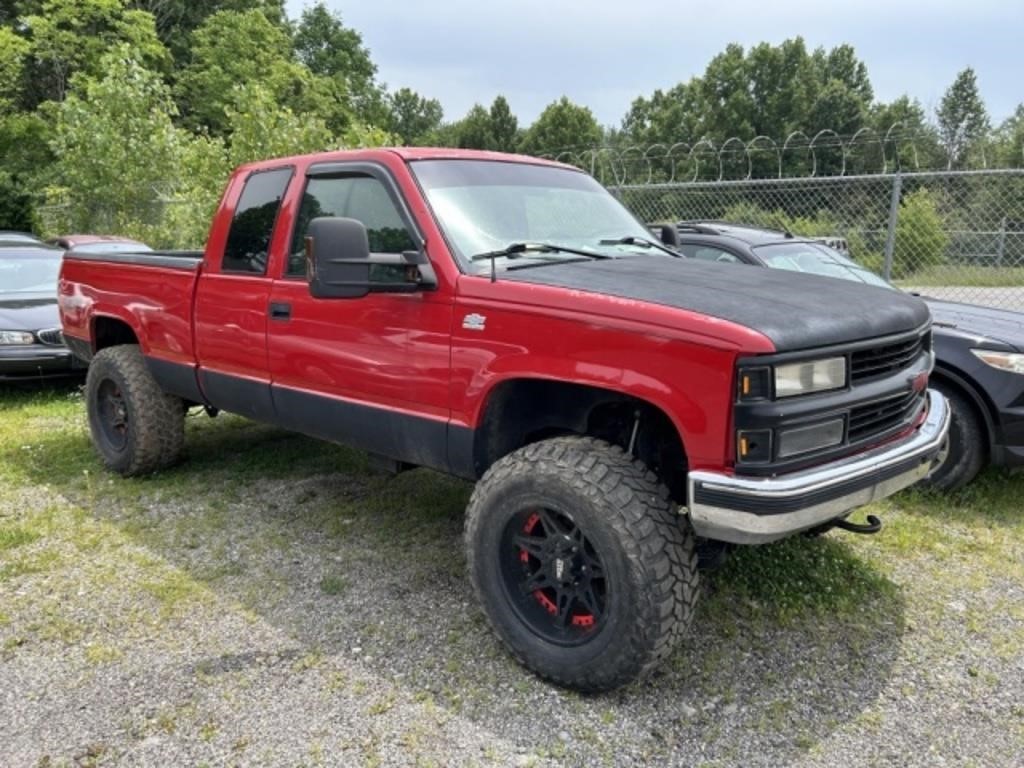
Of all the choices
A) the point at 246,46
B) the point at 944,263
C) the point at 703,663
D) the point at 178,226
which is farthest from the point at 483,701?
the point at 246,46

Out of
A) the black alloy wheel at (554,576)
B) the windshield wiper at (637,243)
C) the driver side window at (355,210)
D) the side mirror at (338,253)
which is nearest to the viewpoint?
the black alloy wheel at (554,576)

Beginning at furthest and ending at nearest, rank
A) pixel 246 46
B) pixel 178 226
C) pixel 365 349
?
pixel 246 46 → pixel 178 226 → pixel 365 349

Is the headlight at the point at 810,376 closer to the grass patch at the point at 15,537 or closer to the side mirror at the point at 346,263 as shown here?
the side mirror at the point at 346,263

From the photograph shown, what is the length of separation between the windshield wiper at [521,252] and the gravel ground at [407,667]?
154 centimetres

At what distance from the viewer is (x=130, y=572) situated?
3879mm

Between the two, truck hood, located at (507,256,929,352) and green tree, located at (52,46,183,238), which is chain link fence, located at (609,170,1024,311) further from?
green tree, located at (52,46,183,238)

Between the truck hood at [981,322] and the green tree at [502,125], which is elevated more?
the green tree at [502,125]

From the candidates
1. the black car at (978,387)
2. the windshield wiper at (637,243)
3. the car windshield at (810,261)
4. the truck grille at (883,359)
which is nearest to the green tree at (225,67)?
the car windshield at (810,261)

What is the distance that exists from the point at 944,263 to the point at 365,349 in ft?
38.0

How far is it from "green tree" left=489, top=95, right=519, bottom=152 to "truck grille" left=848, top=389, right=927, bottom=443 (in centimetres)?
6072

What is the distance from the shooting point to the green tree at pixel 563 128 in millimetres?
58281

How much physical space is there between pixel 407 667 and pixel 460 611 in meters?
0.48

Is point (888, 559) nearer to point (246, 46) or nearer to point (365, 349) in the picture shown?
point (365, 349)

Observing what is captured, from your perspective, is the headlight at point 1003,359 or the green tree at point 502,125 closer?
the headlight at point 1003,359
